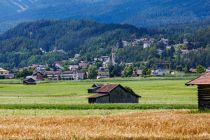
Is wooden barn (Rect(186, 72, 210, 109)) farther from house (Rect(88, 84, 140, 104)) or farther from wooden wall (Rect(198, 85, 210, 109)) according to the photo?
house (Rect(88, 84, 140, 104))

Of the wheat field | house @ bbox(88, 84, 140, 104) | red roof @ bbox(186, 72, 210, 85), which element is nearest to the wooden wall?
red roof @ bbox(186, 72, 210, 85)

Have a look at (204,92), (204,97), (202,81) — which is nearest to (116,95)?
(204,92)

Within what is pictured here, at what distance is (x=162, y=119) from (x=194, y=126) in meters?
5.08

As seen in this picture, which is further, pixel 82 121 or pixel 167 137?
pixel 82 121

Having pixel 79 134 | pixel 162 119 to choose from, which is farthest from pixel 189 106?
pixel 79 134

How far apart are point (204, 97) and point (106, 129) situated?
20940 mm

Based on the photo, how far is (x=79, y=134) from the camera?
2612 centimetres

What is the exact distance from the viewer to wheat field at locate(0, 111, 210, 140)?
2525cm

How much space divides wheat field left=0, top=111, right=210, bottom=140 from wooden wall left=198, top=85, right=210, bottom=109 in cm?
1360

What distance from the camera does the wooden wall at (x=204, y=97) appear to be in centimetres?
4859

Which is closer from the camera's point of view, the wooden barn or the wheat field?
the wheat field

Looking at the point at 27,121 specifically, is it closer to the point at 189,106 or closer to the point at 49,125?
the point at 49,125

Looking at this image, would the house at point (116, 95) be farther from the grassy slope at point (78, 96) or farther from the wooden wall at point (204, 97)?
the wooden wall at point (204, 97)

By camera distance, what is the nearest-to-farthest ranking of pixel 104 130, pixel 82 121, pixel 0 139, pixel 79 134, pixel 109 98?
pixel 0 139 → pixel 79 134 → pixel 104 130 → pixel 82 121 → pixel 109 98
